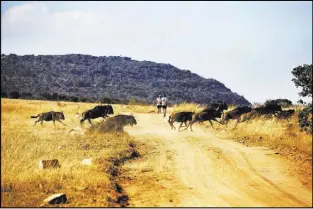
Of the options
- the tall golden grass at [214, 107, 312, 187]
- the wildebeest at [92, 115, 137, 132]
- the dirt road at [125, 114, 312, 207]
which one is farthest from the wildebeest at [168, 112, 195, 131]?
the dirt road at [125, 114, 312, 207]

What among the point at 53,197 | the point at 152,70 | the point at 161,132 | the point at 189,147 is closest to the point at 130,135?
the point at 161,132

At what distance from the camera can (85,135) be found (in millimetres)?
19922

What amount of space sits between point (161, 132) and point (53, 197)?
1281 centimetres

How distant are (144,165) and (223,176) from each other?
2.79 meters

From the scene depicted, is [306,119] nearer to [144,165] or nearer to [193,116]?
[144,165]

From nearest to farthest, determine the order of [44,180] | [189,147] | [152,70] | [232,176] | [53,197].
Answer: [53,197]
[44,180]
[232,176]
[189,147]
[152,70]

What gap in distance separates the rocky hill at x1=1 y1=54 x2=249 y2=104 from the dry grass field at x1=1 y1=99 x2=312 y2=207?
49.7 meters

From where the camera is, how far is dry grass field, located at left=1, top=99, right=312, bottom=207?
30.8ft

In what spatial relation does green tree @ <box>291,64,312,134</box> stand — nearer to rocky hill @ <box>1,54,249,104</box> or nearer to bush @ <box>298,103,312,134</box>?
bush @ <box>298,103,312,134</box>

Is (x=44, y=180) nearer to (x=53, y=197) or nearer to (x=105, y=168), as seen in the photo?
(x=53, y=197)

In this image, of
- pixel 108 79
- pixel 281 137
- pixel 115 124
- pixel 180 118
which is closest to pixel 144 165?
pixel 281 137

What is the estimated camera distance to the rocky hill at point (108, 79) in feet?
236

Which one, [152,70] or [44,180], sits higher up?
[152,70]

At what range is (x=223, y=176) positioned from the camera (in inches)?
460
